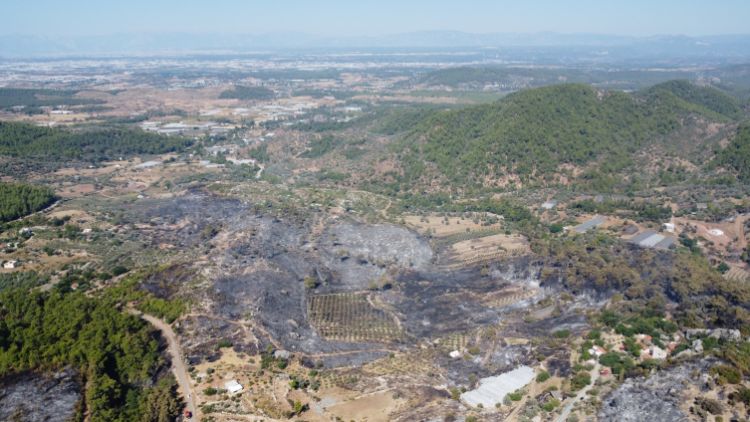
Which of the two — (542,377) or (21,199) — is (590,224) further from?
(21,199)

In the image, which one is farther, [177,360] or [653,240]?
[653,240]

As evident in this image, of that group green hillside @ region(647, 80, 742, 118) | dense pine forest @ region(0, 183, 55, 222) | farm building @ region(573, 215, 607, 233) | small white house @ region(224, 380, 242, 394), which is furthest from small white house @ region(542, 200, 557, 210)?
dense pine forest @ region(0, 183, 55, 222)

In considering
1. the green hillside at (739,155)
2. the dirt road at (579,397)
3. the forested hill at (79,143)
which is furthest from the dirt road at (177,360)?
the green hillside at (739,155)

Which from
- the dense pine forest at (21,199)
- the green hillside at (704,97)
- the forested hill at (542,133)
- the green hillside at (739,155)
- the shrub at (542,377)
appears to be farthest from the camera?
the green hillside at (704,97)

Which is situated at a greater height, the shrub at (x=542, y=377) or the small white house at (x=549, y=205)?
the small white house at (x=549, y=205)

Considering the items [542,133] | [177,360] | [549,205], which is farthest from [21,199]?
[542,133]

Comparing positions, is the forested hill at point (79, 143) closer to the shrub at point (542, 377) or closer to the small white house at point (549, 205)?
the small white house at point (549, 205)
